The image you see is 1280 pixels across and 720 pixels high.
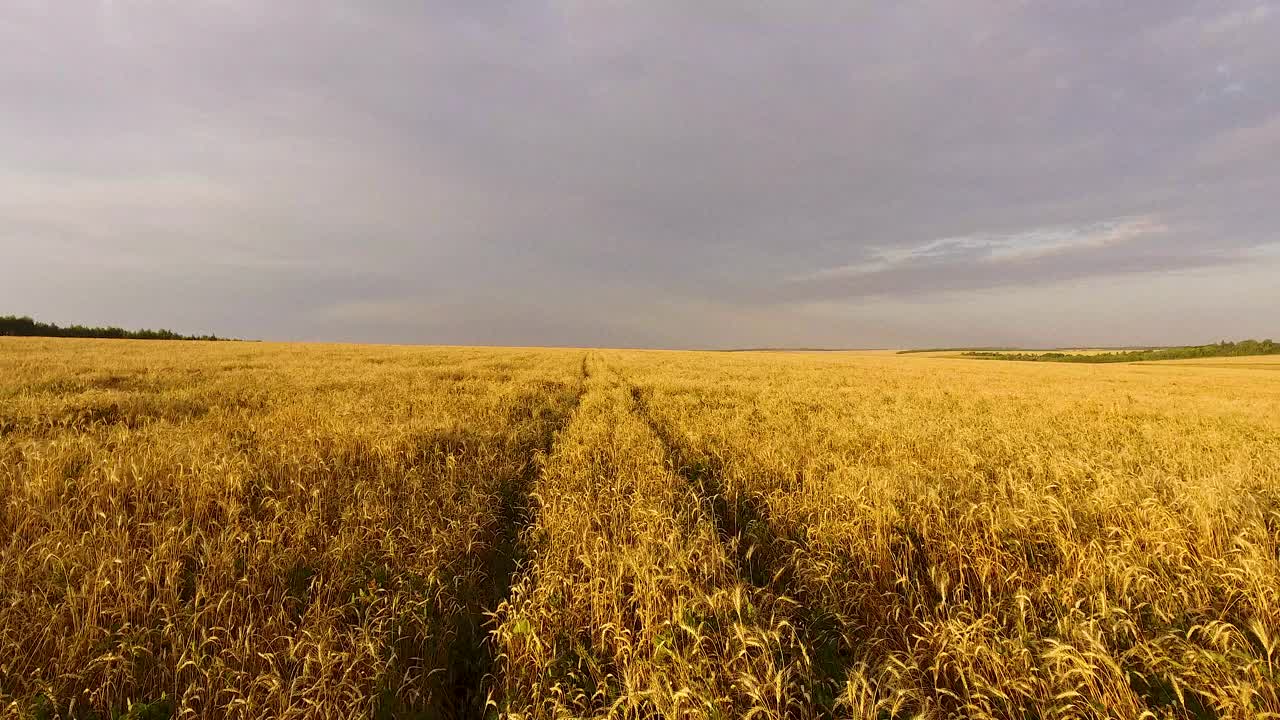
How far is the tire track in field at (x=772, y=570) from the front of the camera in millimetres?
2973

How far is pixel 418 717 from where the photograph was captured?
283 cm

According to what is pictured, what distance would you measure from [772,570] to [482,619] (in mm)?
2517

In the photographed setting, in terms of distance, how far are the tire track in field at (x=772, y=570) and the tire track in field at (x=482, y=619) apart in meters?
1.94

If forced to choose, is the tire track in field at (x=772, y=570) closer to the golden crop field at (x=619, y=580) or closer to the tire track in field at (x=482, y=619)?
the golden crop field at (x=619, y=580)

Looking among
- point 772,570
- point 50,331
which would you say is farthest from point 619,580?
point 50,331

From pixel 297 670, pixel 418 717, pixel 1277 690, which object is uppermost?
pixel 1277 690

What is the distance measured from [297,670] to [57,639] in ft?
5.21

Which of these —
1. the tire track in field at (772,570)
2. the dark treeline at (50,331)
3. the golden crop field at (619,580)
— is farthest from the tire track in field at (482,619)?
the dark treeline at (50,331)

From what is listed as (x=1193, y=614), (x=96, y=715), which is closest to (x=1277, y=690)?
(x=1193, y=614)

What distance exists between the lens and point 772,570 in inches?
170

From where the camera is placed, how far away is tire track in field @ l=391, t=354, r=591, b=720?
3.03m

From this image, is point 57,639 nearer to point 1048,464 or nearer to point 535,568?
point 535,568

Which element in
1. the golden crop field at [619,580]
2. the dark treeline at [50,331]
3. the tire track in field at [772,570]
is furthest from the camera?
the dark treeline at [50,331]

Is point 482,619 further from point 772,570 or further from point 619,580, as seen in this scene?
point 772,570
